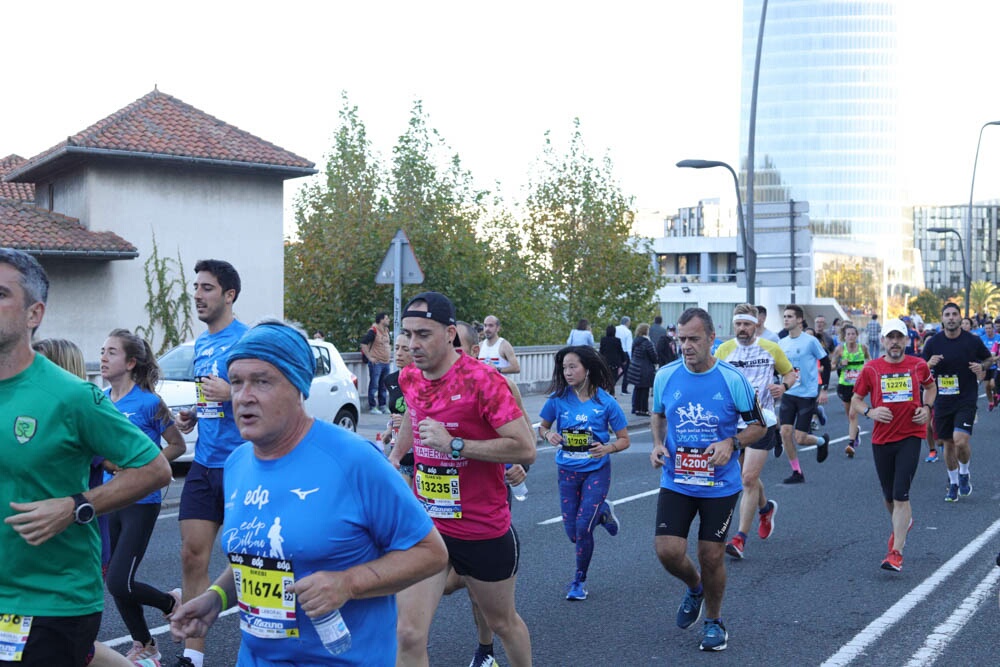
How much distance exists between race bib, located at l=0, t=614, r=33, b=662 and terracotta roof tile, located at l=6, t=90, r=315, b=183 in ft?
76.2

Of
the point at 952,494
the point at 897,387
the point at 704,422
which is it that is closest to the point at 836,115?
the point at 952,494

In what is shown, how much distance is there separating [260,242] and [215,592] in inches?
1041

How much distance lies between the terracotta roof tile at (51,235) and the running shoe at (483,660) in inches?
774

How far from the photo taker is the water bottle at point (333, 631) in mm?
2734

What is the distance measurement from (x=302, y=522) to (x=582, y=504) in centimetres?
505

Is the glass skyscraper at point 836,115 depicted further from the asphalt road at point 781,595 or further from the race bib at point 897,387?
the race bib at point 897,387

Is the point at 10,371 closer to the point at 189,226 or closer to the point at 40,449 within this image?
the point at 40,449

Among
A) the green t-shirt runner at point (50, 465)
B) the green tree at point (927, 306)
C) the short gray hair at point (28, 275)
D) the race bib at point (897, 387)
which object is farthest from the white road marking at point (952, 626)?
the green tree at point (927, 306)

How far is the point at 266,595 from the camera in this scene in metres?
2.81

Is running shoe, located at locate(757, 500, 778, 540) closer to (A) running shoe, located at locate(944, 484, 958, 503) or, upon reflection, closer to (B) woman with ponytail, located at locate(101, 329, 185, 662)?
(A) running shoe, located at locate(944, 484, 958, 503)

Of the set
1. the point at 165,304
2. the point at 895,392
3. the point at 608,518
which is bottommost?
the point at 608,518

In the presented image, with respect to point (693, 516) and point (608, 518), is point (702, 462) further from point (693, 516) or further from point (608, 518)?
point (608, 518)

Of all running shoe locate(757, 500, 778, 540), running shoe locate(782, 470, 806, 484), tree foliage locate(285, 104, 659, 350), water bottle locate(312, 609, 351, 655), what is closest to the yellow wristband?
water bottle locate(312, 609, 351, 655)

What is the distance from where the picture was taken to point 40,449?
3314 millimetres
